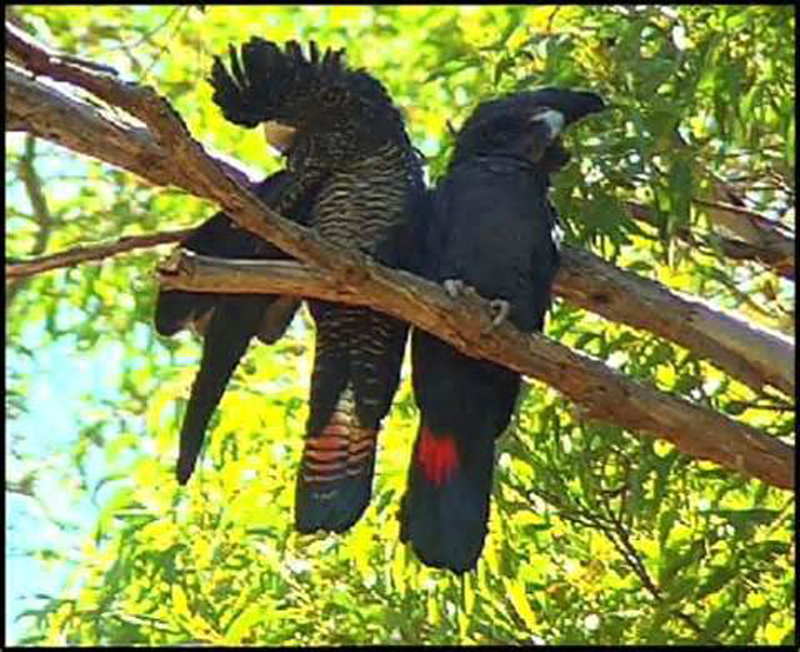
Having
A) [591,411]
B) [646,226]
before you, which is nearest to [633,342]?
[646,226]

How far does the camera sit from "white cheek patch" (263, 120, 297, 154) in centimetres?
343

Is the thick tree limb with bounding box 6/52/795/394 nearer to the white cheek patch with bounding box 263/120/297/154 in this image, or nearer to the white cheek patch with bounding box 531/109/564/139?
the white cheek patch with bounding box 263/120/297/154

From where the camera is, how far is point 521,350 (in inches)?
121

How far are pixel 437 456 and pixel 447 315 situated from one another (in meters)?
0.42

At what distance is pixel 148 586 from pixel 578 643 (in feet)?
2.62

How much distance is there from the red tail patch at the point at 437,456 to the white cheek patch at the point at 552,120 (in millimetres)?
506

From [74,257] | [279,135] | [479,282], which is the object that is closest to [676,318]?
[479,282]

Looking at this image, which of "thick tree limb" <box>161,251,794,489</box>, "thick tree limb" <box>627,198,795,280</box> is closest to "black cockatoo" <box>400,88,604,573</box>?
"thick tree limb" <box>161,251,794,489</box>

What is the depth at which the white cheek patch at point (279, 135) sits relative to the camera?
3.43 meters

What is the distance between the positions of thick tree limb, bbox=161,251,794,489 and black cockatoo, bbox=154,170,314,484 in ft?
1.25

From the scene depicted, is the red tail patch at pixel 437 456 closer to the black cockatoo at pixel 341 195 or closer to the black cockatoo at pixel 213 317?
the black cockatoo at pixel 341 195

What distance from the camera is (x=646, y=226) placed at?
3.96 meters

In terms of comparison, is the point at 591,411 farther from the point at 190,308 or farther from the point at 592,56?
the point at 592,56

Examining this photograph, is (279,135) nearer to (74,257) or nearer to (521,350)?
(74,257)
